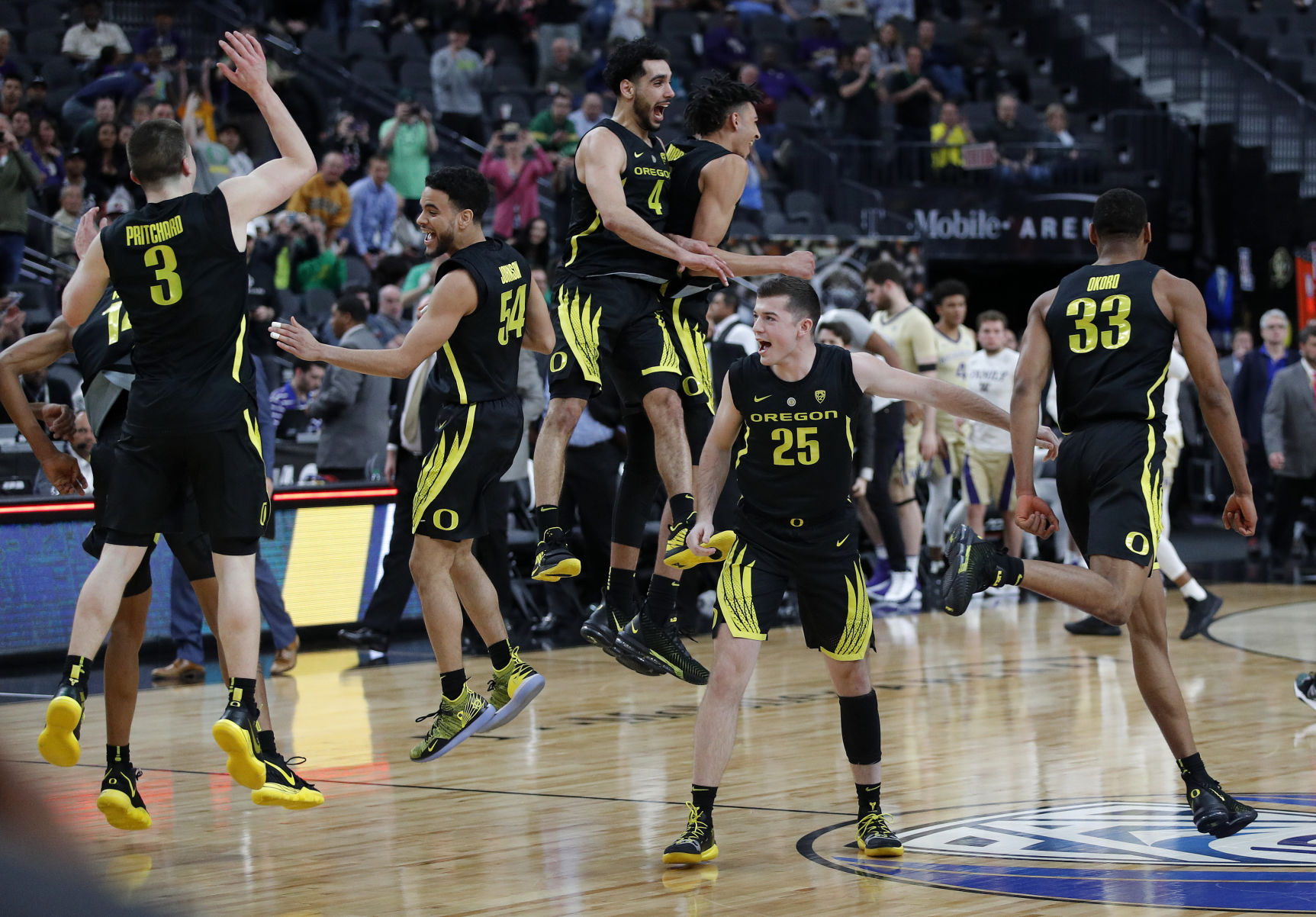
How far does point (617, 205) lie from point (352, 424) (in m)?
5.51

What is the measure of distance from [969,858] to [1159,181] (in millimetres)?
16966

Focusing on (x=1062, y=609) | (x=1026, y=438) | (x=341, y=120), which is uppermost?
(x=341, y=120)

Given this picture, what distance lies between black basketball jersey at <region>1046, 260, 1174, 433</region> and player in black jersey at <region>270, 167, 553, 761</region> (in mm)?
1984

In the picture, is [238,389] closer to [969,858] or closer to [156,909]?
[969,858]

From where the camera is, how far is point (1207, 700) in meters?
8.68

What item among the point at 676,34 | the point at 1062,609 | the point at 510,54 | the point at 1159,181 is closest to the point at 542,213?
the point at 510,54

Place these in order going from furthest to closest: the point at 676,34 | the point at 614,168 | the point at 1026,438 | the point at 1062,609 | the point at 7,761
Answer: the point at 676,34, the point at 1062,609, the point at 614,168, the point at 1026,438, the point at 7,761

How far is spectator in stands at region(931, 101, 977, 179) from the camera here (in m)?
19.0

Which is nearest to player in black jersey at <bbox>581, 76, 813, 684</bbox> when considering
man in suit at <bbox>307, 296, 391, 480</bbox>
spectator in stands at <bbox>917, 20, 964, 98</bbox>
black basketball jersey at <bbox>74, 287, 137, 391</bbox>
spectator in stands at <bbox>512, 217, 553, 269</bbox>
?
black basketball jersey at <bbox>74, 287, 137, 391</bbox>

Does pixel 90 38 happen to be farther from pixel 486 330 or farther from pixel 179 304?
pixel 179 304

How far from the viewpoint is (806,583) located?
216 inches

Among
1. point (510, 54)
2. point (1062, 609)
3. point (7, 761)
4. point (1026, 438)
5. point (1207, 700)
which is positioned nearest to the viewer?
point (7, 761)

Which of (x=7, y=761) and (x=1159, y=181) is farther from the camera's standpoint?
(x=1159, y=181)

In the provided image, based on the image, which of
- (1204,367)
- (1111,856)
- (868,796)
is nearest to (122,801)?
(868,796)
